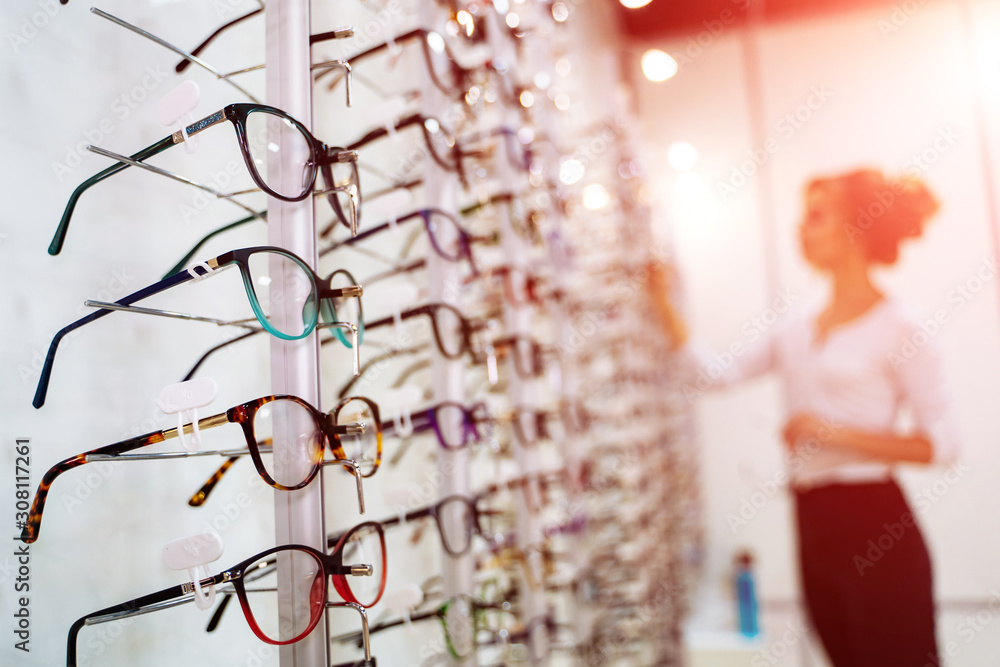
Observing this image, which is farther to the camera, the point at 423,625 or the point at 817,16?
the point at 817,16

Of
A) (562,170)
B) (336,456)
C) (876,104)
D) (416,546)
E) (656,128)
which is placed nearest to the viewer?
(336,456)

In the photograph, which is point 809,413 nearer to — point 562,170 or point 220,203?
point 562,170

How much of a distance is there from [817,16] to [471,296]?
264 centimetres

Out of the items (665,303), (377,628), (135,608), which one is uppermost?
(665,303)

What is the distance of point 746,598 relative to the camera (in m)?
3.20

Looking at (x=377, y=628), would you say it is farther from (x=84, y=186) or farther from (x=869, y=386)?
(x=869, y=386)

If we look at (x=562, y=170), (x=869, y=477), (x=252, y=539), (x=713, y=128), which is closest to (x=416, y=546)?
(x=252, y=539)

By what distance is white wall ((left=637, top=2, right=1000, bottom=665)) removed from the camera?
114 inches

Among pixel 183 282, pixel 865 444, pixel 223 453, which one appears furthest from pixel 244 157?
pixel 865 444

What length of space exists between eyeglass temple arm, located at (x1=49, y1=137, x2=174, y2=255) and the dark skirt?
2.11m

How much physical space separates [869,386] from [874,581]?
0.61 metres

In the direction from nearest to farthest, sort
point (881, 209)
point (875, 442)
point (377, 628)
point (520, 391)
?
point (377, 628), point (520, 391), point (875, 442), point (881, 209)

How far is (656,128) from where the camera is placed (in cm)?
366

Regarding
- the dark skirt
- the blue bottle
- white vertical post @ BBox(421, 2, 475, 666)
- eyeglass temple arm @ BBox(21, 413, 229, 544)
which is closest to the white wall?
the blue bottle
